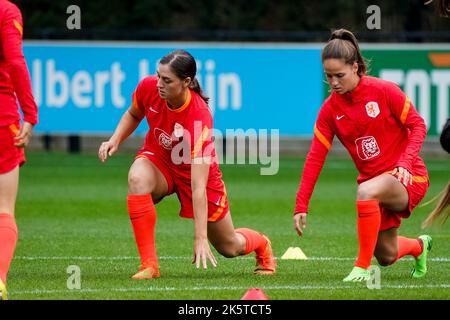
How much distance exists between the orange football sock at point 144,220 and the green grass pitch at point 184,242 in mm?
232

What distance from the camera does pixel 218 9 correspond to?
83.1ft

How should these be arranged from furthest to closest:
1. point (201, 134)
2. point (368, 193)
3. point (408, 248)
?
point (408, 248), point (201, 134), point (368, 193)

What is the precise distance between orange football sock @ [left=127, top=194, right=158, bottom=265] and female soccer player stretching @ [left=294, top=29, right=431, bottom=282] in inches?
40.4

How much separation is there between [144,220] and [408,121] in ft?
6.31

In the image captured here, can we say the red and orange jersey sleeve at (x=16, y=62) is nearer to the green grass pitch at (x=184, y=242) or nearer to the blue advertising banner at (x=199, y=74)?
the green grass pitch at (x=184, y=242)

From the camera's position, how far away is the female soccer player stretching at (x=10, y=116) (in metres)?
6.55

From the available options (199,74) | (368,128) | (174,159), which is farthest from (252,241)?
(199,74)

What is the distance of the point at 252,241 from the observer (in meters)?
8.46

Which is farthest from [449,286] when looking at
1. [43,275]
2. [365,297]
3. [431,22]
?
[431,22]

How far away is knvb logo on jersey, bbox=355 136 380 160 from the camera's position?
7.89m

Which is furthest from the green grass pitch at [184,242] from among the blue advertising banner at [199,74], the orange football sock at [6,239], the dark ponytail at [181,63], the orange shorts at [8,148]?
the dark ponytail at [181,63]

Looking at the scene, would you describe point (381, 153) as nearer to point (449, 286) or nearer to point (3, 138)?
point (449, 286)

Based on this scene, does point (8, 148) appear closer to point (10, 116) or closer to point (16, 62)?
point (10, 116)

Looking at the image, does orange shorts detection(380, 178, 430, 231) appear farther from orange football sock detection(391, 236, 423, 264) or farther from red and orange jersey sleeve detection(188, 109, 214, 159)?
red and orange jersey sleeve detection(188, 109, 214, 159)
